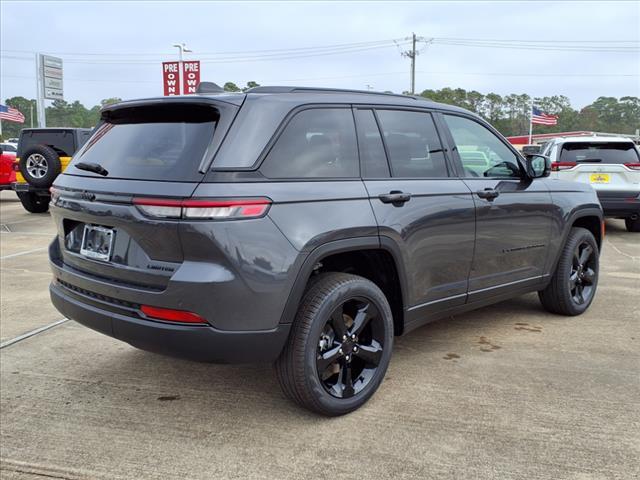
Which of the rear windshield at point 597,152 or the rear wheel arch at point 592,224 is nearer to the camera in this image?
the rear wheel arch at point 592,224

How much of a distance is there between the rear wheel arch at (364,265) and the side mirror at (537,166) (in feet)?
5.42

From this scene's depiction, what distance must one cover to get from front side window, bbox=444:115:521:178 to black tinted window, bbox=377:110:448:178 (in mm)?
237

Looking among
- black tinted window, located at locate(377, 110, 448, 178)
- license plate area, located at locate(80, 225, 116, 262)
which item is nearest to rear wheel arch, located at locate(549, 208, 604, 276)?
black tinted window, located at locate(377, 110, 448, 178)

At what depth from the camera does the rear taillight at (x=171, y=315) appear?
2631 mm

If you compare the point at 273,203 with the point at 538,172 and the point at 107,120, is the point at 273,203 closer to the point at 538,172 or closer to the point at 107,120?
the point at 107,120

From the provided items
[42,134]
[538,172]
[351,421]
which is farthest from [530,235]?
[42,134]

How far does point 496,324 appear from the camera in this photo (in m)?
4.74

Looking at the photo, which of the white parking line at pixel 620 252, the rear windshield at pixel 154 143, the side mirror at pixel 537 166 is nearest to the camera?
the rear windshield at pixel 154 143

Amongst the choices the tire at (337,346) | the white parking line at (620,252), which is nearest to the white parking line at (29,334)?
the tire at (337,346)

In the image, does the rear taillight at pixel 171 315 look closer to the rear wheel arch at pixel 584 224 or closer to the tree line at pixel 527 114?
the rear wheel arch at pixel 584 224

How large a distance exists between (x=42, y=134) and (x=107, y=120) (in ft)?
33.7

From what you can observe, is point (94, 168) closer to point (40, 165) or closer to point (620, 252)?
point (620, 252)

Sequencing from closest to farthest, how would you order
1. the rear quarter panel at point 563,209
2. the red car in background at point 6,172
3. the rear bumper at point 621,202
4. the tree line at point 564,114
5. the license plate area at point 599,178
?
1. the rear quarter panel at point 563,209
2. the rear bumper at point 621,202
3. the license plate area at point 599,178
4. the red car in background at point 6,172
5. the tree line at point 564,114

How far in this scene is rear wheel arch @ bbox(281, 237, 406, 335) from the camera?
2.82m
